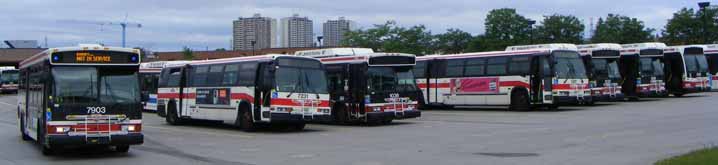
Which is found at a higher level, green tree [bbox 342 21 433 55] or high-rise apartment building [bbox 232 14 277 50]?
high-rise apartment building [bbox 232 14 277 50]

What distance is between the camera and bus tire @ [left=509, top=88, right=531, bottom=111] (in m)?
32.6

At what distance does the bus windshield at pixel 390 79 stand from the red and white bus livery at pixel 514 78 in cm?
719

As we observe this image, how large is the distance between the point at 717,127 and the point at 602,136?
3877mm

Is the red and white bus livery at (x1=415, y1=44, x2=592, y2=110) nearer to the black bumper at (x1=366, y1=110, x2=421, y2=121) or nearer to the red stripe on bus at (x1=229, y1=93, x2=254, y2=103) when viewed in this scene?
the black bumper at (x1=366, y1=110, x2=421, y2=121)

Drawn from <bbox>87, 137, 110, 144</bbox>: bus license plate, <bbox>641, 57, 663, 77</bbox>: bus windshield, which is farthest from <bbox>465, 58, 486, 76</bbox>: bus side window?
<bbox>87, 137, 110, 144</bbox>: bus license plate

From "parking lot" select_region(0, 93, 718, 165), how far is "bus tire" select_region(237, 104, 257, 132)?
0.26 meters

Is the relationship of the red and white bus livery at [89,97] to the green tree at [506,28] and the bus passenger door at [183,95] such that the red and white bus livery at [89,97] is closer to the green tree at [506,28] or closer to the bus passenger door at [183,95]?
the bus passenger door at [183,95]

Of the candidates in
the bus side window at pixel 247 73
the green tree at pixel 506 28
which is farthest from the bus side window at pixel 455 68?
the green tree at pixel 506 28

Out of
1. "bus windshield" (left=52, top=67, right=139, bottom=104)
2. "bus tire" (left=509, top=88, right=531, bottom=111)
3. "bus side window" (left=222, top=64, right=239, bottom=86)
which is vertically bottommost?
"bus tire" (left=509, top=88, right=531, bottom=111)

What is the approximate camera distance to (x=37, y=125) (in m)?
17.1

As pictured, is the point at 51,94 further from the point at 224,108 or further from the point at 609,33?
the point at 609,33

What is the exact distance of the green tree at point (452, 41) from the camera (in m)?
67.1

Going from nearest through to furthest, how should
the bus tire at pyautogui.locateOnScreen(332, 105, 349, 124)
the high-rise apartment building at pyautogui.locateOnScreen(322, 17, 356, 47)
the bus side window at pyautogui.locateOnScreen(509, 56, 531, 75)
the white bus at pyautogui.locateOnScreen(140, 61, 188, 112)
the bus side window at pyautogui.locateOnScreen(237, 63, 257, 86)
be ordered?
1. the bus side window at pyautogui.locateOnScreen(237, 63, 257, 86)
2. the bus tire at pyautogui.locateOnScreen(332, 105, 349, 124)
3. the bus side window at pyautogui.locateOnScreen(509, 56, 531, 75)
4. the white bus at pyautogui.locateOnScreen(140, 61, 188, 112)
5. the high-rise apartment building at pyautogui.locateOnScreen(322, 17, 356, 47)

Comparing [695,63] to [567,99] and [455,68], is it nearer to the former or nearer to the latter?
[567,99]
